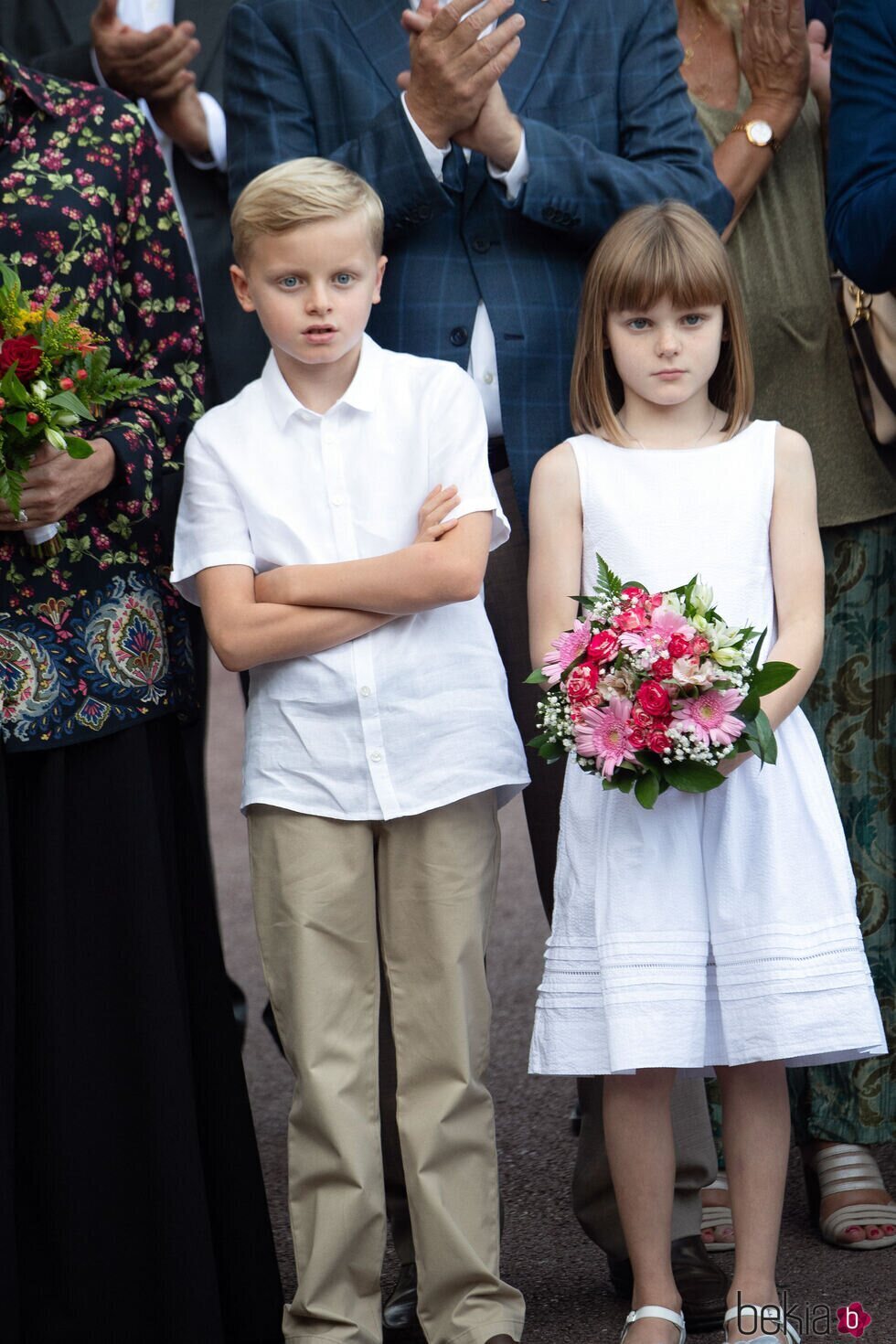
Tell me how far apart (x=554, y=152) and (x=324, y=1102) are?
5.61 feet

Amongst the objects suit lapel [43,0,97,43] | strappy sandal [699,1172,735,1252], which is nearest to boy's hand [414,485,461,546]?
strappy sandal [699,1172,735,1252]

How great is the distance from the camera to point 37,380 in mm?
2715

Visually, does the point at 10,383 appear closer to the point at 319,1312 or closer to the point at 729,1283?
the point at 319,1312

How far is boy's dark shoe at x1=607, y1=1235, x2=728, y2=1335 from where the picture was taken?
312 centimetres

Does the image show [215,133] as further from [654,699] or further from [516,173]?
[654,699]

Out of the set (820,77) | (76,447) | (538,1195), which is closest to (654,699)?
(76,447)

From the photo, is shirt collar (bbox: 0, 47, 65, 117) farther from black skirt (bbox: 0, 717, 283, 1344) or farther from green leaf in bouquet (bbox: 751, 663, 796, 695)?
green leaf in bouquet (bbox: 751, 663, 796, 695)

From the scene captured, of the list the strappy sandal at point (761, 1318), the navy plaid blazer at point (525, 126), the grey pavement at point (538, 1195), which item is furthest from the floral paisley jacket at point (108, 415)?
the strappy sandal at point (761, 1318)

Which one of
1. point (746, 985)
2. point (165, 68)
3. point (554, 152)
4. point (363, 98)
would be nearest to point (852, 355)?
point (554, 152)

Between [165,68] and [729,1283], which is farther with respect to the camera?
[165,68]

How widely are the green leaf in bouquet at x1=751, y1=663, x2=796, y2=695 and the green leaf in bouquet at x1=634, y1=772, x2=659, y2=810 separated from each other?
8.1 inches

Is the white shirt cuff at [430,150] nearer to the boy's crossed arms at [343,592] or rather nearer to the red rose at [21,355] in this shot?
the boy's crossed arms at [343,592]

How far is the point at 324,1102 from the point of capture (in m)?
2.89

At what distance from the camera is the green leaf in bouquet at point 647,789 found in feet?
8.95
